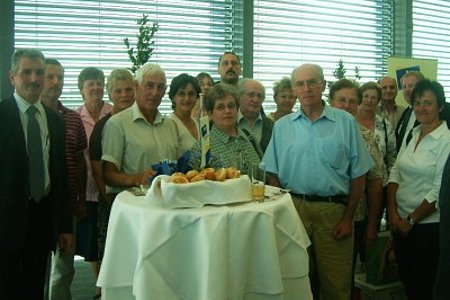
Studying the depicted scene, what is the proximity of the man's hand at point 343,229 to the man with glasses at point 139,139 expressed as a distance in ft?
3.64

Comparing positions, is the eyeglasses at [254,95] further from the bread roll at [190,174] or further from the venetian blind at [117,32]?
the venetian blind at [117,32]

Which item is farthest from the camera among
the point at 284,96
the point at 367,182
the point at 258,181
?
the point at 284,96

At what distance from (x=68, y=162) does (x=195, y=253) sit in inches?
62.5

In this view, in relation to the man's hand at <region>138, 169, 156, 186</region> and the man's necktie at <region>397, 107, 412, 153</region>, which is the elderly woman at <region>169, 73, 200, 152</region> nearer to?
the man's hand at <region>138, 169, 156, 186</region>

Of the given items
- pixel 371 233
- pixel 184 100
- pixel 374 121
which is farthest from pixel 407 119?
pixel 184 100

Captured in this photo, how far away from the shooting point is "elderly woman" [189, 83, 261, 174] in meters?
2.77

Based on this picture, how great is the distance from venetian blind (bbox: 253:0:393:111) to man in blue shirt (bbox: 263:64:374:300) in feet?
10.3

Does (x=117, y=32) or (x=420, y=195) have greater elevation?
(x=117, y=32)

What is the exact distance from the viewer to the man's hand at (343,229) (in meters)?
2.93

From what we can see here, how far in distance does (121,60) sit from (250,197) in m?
3.33

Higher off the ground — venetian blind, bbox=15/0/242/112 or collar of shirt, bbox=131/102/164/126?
venetian blind, bbox=15/0/242/112

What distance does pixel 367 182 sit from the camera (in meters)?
3.41

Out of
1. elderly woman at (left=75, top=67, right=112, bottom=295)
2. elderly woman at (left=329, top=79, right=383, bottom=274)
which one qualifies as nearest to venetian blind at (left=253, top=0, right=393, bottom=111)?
elderly woman at (left=329, top=79, right=383, bottom=274)

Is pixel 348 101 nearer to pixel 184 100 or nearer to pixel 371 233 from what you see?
pixel 371 233
